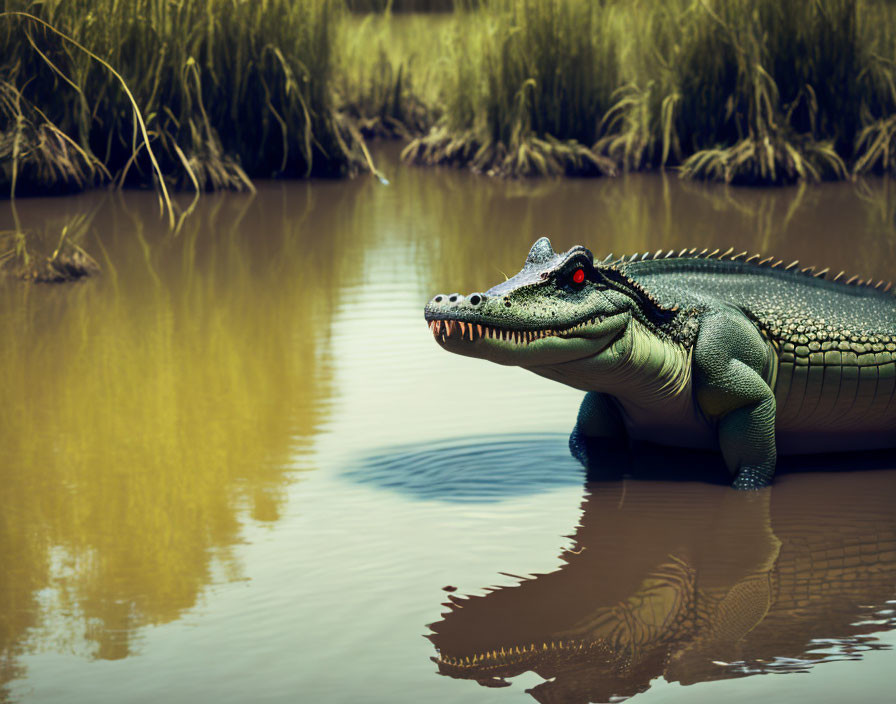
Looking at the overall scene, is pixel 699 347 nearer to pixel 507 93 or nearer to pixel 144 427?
pixel 144 427

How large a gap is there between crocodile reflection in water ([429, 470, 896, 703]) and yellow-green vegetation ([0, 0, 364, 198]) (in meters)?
5.88

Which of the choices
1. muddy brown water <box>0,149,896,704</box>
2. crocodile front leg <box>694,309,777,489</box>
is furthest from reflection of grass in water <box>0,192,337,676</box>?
crocodile front leg <box>694,309,777,489</box>

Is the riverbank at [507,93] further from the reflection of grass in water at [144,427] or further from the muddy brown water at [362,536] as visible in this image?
the muddy brown water at [362,536]

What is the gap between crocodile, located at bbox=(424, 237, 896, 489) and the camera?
146 inches

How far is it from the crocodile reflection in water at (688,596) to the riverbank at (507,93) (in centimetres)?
666

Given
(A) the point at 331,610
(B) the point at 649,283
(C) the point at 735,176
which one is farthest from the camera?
(C) the point at 735,176

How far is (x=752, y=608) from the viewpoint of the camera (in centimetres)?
306

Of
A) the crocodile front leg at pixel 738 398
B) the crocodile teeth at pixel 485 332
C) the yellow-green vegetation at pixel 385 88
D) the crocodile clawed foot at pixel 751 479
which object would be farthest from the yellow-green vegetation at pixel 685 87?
the crocodile teeth at pixel 485 332

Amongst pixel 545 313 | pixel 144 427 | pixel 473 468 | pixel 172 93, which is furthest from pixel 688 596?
pixel 172 93

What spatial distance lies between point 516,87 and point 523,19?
58cm

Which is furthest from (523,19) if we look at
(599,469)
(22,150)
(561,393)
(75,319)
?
(599,469)

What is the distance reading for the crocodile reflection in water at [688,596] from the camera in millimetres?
2775

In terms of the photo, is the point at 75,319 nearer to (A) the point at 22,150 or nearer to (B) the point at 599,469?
(B) the point at 599,469

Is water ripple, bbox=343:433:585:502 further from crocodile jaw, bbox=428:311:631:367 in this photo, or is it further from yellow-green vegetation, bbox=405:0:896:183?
yellow-green vegetation, bbox=405:0:896:183
